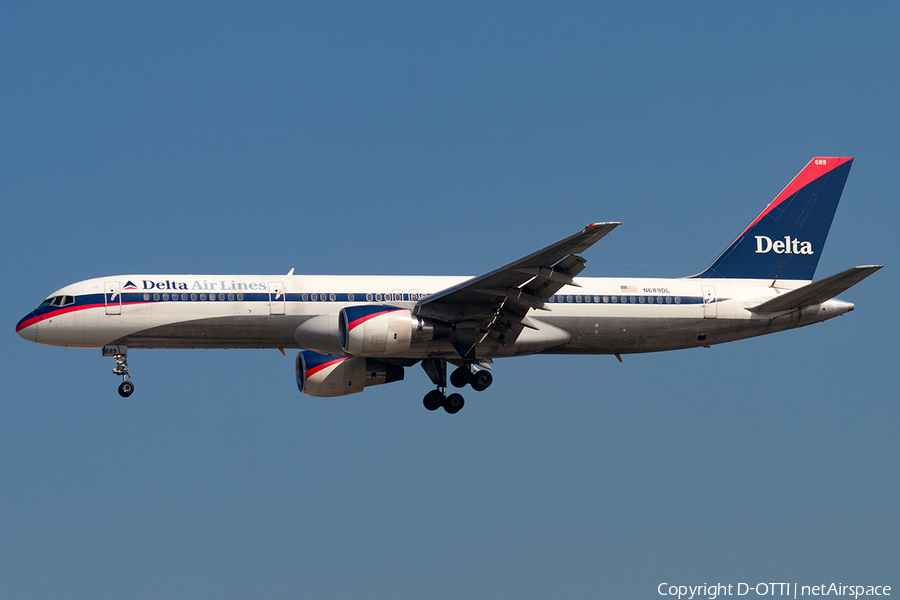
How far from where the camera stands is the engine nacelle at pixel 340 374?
40281 millimetres

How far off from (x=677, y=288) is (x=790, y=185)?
777cm

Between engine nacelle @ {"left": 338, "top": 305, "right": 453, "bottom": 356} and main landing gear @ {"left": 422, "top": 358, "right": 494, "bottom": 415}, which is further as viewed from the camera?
main landing gear @ {"left": 422, "top": 358, "right": 494, "bottom": 415}

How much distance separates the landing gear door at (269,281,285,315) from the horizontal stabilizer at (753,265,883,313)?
54.2ft

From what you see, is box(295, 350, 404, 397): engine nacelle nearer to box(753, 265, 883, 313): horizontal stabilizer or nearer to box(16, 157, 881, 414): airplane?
box(16, 157, 881, 414): airplane

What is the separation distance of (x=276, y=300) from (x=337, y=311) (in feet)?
6.58

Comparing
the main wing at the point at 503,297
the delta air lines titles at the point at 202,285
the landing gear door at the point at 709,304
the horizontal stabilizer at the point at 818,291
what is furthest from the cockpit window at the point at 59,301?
the horizontal stabilizer at the point at 818,291

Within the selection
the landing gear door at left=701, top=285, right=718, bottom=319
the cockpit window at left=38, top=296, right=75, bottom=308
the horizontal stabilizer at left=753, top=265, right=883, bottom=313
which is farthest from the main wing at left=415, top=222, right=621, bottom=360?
the cockpit window at left=38, top=296, right=75, bottom=308

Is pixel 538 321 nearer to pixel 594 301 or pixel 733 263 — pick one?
pixel 594 301

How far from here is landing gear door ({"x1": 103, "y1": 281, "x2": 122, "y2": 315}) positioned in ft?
118

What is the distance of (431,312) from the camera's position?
1403 inches

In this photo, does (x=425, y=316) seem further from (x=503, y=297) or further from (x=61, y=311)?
(x=61, y=311)

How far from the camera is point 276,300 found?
36.5 m


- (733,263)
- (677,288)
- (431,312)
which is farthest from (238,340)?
(733,263)

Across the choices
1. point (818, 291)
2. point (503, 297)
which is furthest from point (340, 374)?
point (818, 291)
